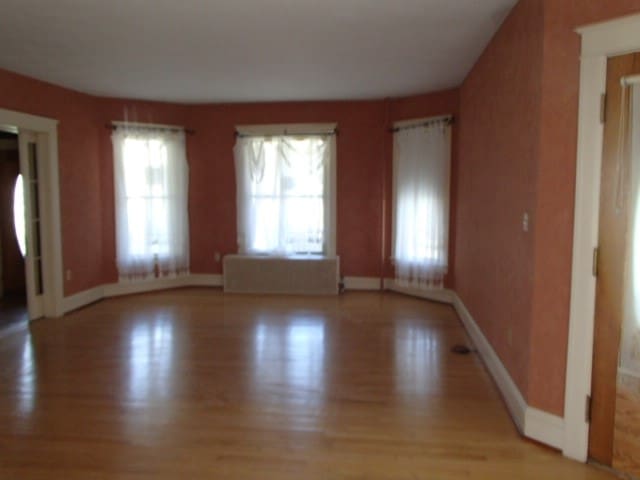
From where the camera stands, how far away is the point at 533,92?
2.59 m

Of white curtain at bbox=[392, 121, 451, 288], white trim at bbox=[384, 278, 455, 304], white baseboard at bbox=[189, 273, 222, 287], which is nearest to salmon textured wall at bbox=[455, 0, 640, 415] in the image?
white curtain at bbox=[392, 121, 451, 288]

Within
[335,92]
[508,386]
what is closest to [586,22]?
[508,386]

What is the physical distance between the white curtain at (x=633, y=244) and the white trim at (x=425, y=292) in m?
3.39

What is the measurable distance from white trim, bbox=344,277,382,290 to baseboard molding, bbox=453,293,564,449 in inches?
106

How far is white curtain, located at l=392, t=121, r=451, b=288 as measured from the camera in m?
A: 5.64

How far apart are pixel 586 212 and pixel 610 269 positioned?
0.98 feet

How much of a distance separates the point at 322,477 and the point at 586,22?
8.40 ft

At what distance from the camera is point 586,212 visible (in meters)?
2.35

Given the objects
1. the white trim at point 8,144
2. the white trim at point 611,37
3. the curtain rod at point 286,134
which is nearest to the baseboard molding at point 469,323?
the white trim at point 611,37

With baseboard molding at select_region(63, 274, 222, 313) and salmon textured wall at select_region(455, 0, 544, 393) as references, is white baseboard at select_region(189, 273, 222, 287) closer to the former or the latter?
baseboard molding at select_region(63, 274, 222, 313)

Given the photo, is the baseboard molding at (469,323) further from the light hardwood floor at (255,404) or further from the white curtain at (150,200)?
the white curtain at (150,200)

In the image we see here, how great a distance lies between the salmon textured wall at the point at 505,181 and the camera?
2645 millimetres

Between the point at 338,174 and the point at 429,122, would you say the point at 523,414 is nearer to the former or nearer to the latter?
the point at 429,122

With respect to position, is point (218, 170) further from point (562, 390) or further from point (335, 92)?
point (562, 390)
